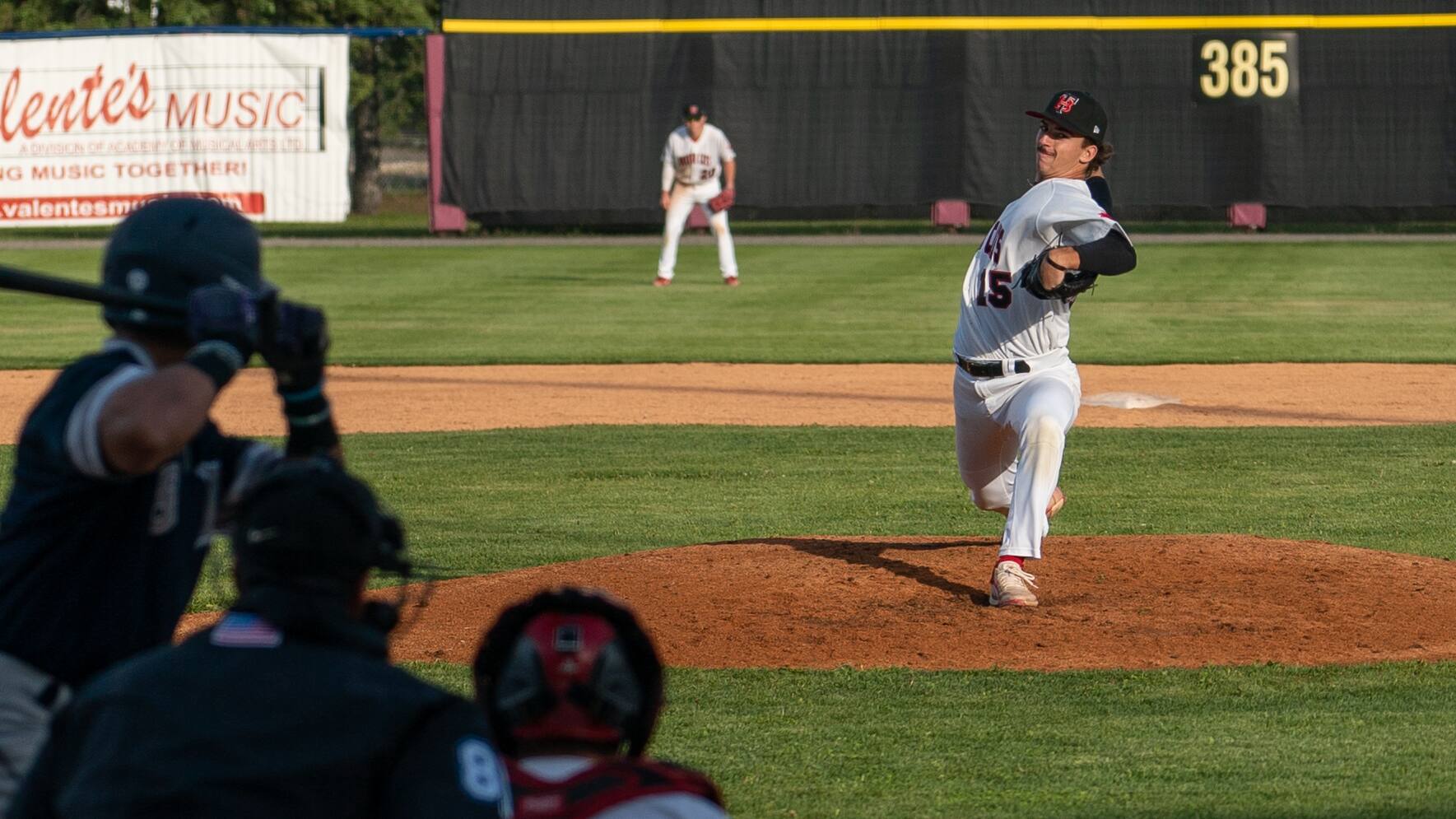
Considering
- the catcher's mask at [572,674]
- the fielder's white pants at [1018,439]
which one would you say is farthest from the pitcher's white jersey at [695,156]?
the catcher's mask at [572,674]

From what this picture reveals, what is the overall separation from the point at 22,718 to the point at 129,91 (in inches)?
1131

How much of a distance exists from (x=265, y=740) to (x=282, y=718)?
3cm

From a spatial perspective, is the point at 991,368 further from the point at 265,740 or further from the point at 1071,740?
the point at 265,740

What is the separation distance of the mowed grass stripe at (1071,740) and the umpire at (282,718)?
8.91ft

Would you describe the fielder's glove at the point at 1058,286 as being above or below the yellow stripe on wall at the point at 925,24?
below

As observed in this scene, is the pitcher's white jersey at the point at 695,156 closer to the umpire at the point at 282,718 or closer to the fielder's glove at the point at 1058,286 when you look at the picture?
the fielder's glove at the point at 1058,286

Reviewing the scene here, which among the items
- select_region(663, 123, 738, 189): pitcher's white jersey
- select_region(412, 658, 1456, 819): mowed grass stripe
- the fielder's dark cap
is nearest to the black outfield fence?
select_region(663, 123, 738, 189): pitcher's white jersey

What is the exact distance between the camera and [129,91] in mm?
29734

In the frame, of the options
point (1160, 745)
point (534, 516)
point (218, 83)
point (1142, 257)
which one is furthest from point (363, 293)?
point (1160, 745)

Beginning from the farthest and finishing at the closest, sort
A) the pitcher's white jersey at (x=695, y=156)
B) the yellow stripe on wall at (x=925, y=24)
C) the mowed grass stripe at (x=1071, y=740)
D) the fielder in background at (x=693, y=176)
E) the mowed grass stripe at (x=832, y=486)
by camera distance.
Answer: the yellow stripe on wall at (x=925, y=24), the pitcher's white jersey at (x=695, y=156), the fielder in background at (x=693, y=176), the mowed grass stripe at (x=832, y=486), the mowed grass stripe at (x=1071, y=740)

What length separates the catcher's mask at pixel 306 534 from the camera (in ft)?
7.34

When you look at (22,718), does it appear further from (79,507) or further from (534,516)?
(534,516)

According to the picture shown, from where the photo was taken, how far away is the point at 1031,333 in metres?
7.09

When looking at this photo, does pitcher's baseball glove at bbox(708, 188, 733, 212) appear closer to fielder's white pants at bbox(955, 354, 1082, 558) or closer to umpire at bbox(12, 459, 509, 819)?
fielder's white pants at bbox(955, 354, 1082, 558)
